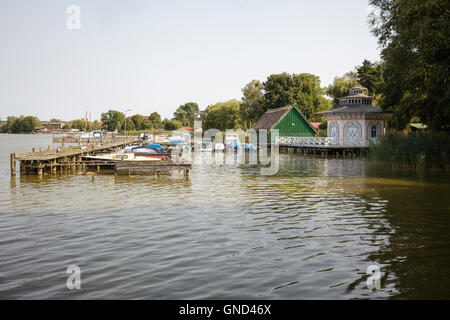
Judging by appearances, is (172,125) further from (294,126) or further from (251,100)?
(294,126)

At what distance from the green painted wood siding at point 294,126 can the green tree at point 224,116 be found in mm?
28373

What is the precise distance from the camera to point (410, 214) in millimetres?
17016

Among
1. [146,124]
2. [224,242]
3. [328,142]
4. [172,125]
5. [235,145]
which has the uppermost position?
[146,124]

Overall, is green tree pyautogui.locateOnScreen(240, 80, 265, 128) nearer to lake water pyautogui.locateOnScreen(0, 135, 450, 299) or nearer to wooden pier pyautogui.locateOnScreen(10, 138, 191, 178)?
wooden pier pyautogui.locateOnScreen(10, 138, 191, 178)

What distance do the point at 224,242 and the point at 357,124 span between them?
164 feet

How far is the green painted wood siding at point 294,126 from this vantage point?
7450cm

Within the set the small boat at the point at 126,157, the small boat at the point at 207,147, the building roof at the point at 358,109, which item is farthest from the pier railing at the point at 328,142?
the small boat at the point at 126,157

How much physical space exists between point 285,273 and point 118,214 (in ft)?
29.5

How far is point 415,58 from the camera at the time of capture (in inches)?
1463

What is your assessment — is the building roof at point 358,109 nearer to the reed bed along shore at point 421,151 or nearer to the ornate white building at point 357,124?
the ornate white building at point 357,124

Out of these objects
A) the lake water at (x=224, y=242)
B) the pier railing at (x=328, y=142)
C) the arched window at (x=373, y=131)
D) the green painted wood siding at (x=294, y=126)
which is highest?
the green painted wood siding at (x=294, y=126)

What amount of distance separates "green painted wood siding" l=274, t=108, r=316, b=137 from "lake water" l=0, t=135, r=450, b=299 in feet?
166

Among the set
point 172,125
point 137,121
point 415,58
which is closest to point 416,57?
point 415,58
